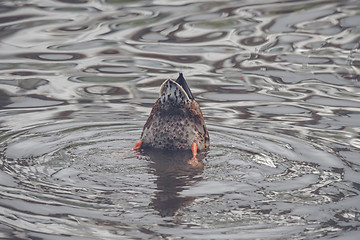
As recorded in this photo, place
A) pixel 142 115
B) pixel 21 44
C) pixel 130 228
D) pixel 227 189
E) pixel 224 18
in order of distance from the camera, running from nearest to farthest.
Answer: pixel 130 228 < pixel 227 189 < pixel 142 115 < pixel 21 44 < pixel 224 18

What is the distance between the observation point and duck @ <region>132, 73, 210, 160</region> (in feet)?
24.1

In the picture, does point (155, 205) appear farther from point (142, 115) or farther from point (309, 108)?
point (309, 108)

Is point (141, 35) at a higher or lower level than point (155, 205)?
higher

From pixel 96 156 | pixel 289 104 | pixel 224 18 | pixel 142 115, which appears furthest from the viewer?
pixel 224 18

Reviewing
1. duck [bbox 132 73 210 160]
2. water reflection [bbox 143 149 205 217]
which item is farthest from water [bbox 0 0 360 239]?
duck [bbox 132 73 210 160]

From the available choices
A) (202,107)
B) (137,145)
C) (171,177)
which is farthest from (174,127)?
(202,107)

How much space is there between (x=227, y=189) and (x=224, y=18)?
7.74 meters

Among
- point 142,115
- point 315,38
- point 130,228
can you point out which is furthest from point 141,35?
point 130,228

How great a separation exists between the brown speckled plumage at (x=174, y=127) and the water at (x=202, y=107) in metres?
0.20

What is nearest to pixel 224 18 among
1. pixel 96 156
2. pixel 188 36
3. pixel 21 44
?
pixel 188 36

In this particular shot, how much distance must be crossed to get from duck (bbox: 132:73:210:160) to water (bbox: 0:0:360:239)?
193 millimetres

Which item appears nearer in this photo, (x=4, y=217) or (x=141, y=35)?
(x=4, y=217)

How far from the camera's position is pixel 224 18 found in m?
13.2

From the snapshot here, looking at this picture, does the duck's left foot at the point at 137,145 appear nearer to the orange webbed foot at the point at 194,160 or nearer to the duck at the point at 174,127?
the duck at the point at 174,127
